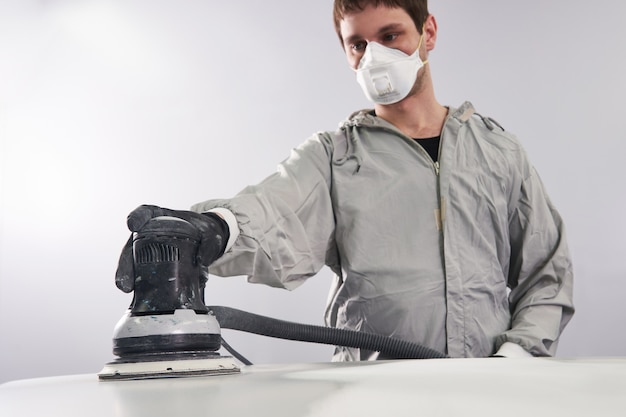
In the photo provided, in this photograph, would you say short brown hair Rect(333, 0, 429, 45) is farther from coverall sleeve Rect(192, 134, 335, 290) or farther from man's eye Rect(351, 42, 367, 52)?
coverall sleeve Rect(192, 134, 335, 290)

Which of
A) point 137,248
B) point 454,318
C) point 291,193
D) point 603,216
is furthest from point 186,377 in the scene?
point 603,216

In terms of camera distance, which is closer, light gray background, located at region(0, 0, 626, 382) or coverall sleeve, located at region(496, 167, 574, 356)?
coverall sleeve, located at region(496, 167, 574, 356)

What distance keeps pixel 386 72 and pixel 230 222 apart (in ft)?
2.47

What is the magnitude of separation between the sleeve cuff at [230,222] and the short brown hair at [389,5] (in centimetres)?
79

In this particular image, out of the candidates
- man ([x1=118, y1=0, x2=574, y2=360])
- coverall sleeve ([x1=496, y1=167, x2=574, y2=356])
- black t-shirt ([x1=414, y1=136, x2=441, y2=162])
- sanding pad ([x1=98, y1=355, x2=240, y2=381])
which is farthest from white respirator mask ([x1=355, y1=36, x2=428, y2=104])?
sanding pad ([x1=98, y1=355, x2=240, y2=381])

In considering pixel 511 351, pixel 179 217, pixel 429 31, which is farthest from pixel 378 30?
pixel 179 217

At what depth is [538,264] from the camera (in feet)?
6.00

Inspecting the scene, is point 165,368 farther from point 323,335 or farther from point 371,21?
→ point 371,21

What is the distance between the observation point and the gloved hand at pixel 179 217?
2.97ft

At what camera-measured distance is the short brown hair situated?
1.81 metres

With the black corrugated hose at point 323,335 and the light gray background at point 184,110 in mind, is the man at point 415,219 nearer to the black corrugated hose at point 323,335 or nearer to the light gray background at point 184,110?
the black corrugated hose at point 323,335

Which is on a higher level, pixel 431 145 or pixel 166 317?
pixel 431 145

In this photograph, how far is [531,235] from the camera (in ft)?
5.91

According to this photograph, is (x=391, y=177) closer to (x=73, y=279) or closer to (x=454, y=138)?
(x=454, y=138)
